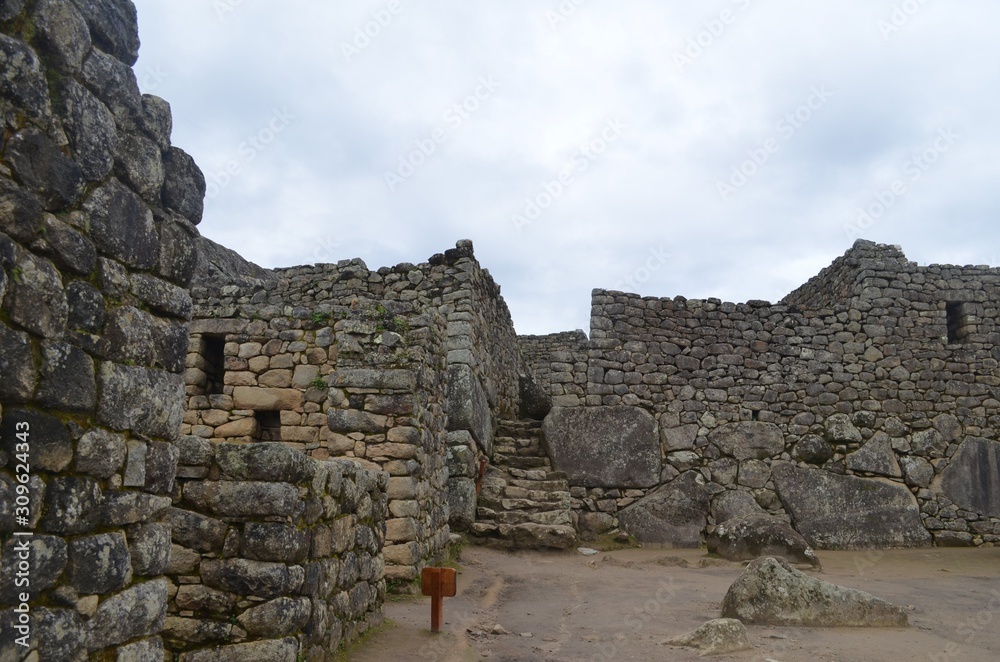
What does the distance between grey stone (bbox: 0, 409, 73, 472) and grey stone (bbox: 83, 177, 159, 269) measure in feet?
2.17

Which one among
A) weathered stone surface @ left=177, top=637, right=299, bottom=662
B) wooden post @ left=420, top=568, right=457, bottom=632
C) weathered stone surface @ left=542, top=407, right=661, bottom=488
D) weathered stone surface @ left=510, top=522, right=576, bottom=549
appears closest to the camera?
weathered stone surface @ left=177, top=637, right=299, bottom=662

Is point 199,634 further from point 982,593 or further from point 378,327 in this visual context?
point 982,593

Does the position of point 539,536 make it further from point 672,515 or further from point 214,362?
point 214,362

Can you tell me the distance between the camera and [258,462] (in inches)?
171

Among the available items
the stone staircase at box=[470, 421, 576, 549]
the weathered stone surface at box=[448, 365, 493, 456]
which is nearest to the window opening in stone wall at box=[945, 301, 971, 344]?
the stone staircase at box=[470, 421, 576, 549]

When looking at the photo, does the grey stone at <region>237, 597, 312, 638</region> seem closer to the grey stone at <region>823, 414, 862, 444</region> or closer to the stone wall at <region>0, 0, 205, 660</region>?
the stone wall at <region>0, 0, 205, 660</region>

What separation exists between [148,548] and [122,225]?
1.23 meters

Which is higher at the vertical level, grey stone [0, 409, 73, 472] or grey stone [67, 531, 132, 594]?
grey stone [0, 409, 73, 472]

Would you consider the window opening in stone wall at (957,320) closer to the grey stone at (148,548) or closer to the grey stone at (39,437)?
the grey stone at (148,548)

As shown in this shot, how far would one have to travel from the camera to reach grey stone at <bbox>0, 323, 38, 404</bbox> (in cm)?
227

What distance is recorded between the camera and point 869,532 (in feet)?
41.6

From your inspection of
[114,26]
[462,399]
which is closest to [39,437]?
[114,26]

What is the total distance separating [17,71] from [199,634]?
308 centimetres

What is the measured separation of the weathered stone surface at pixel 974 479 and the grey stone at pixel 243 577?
508 inches
